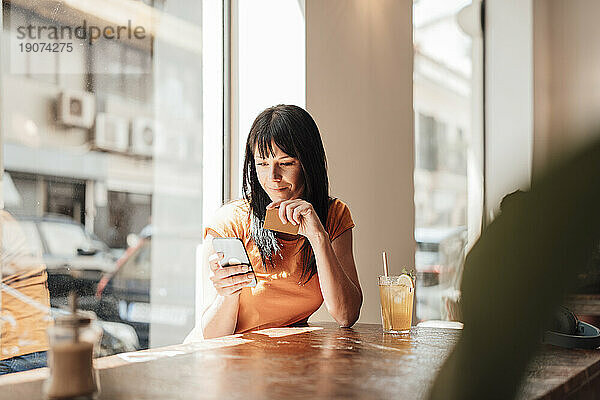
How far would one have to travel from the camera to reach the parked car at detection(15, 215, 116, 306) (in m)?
1.84

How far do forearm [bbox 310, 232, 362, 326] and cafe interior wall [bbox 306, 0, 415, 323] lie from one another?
738mm

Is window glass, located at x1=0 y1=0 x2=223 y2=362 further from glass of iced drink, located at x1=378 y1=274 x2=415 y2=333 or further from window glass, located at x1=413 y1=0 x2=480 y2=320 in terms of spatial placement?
window glass, located at x1=413 y1=0 x2=480 y2=320

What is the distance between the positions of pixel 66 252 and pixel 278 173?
2.15 feet

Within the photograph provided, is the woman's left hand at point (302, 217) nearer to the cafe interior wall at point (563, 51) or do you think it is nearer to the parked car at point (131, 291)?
the parked car at point (131, 291)

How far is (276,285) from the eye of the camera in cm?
187

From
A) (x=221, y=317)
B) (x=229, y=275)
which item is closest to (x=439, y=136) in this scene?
(x=221, y=317)

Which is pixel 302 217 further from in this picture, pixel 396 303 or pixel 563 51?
pixel 563 51

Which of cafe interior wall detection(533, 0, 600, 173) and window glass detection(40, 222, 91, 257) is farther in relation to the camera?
cafe interior wall detection(533, 0, 600, 173)

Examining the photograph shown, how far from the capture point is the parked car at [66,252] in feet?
6.02

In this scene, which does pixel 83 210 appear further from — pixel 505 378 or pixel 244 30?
pixel 505 378

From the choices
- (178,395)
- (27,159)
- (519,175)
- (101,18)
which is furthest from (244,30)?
(519,175)

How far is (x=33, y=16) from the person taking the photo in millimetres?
1850

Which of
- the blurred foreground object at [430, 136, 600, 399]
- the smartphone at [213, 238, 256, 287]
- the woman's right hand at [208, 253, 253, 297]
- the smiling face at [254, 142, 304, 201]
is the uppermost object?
the smiling face at [254, 142, 304, 201]

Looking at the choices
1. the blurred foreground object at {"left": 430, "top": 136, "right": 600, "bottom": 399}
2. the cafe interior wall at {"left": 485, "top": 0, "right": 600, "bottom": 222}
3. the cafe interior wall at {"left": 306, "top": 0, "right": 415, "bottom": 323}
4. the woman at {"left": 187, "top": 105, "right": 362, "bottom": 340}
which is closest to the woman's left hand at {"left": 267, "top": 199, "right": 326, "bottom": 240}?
the woman at {"left": 187, "top": 105, "right": 362, "bottom": 340}
